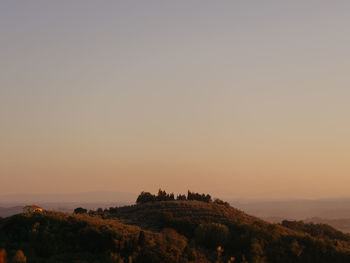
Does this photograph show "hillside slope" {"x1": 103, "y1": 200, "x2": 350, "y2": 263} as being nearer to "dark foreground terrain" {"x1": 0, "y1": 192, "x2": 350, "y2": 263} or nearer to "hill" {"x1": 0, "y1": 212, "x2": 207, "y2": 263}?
"dark foreground terrain" {"x1": 0, "y1": 192, "x2": 350, "y2": 263}

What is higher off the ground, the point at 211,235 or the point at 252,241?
the point at 211,235

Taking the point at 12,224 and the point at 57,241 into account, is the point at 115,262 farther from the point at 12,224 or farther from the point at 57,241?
the point at 12,224

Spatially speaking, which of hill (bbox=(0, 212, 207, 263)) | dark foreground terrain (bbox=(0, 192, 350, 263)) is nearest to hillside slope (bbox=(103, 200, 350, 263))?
dark foreground terrain (bbox=(0, 192, 350, 263))

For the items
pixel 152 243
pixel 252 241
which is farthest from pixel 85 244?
pixel 252 241

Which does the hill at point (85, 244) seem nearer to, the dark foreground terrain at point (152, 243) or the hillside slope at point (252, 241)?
the dark foreground terrain at point (152, 243)

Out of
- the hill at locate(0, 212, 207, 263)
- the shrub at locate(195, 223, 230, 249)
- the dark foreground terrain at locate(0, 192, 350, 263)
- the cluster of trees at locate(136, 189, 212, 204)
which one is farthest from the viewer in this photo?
the cluster of trees at locate(136, 189, 212, 204)

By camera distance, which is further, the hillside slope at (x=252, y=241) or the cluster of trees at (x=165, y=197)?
the cluster of trees at (x=165, y=197)

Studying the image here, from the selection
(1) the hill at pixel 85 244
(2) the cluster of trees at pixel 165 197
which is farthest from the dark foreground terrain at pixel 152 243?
(2) the cluster of trees at pixel 165 197

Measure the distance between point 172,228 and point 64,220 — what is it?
9239mm

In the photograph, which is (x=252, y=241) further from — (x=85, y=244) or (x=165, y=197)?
(x=165, y=197)

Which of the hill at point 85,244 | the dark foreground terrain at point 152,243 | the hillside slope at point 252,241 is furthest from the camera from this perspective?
the hillside slope at point 252,241

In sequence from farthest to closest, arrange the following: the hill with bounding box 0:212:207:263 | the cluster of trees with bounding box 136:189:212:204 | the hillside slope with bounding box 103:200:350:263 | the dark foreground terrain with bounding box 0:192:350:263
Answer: the cluster of trees with bounding box 136:189:212:204 → the hillside slope with bounding box 103:200:350:263 → the dark foreground terrain with bounding box 0:192:350:263 → the hill with bounding box 0:212:207:263

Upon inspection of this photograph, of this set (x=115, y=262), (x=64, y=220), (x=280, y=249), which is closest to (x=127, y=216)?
(x=64, y=220)

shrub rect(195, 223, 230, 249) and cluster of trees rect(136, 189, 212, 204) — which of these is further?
cluster of trees rect(136, 189, 212, 204)
